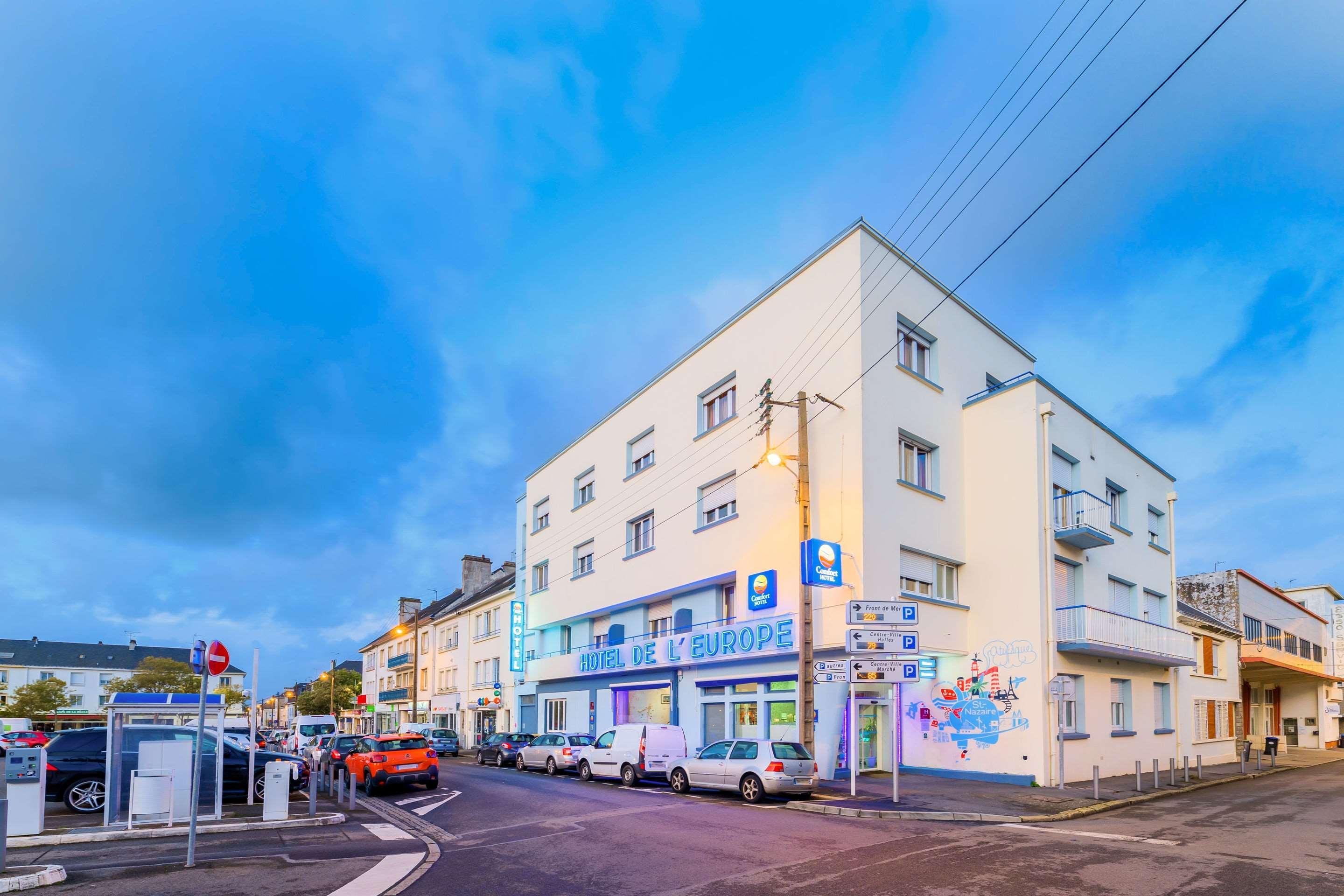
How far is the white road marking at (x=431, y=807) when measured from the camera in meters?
17.2

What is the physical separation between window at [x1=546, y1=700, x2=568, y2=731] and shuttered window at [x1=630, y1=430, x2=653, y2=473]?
34.3 ft

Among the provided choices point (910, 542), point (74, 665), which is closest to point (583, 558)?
point (910, 542)

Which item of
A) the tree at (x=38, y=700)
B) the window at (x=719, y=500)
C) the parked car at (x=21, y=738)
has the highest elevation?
the window at (x=719, y=500)

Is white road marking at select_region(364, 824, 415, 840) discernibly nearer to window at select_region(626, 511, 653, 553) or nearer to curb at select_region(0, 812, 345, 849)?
curb at select_region(0, 812, 345, 849)

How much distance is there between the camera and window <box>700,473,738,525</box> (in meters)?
27.5

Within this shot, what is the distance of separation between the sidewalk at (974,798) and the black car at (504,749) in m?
14.2

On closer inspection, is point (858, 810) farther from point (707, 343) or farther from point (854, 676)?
point (707, 343)

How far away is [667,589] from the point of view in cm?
2998

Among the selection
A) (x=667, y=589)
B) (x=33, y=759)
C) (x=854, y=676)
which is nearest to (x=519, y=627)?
(x=667, y=589)

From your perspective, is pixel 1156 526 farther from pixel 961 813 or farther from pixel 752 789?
pixel 752 789

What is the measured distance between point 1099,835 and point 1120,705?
45.6ft

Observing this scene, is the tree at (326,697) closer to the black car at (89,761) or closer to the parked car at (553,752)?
the parked car at (553,752)

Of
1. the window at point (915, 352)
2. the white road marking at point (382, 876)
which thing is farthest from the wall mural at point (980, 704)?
the white road marking at point (382, 876)

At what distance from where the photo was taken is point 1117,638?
2347 cm
